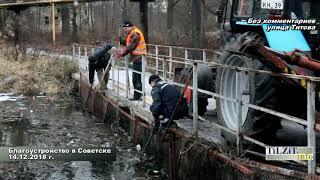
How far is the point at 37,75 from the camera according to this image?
22500mm

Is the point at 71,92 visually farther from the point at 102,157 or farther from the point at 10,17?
the point at 10,17

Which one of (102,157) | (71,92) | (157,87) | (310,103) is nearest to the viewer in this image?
(310,103)

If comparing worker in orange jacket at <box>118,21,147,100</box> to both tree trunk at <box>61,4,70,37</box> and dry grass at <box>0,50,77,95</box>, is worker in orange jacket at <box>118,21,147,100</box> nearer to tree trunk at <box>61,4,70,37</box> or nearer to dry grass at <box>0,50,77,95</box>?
dry grass at <box>0,50,77,95</box>

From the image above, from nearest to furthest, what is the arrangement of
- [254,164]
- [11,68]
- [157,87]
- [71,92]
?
[254,164]
[157,87]
[71,92]
[11,68]

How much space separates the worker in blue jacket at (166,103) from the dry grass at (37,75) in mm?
12165

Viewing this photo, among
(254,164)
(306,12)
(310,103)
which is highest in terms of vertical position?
(306,12)

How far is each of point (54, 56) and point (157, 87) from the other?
16.2m

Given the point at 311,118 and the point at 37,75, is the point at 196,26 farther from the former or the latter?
the point at 311,118

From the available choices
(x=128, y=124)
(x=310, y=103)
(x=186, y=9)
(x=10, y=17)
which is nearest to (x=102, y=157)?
(x=128, y=124)

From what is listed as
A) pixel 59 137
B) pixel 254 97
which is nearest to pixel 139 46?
→ pixel 59 137

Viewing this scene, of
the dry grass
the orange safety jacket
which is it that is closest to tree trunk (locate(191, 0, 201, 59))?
the dry grass

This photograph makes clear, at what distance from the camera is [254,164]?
6215mm
